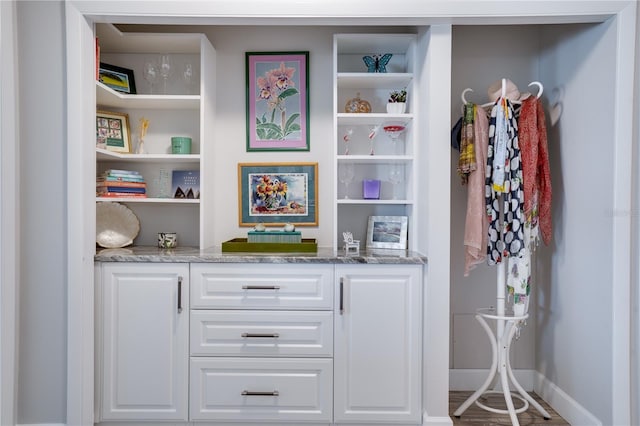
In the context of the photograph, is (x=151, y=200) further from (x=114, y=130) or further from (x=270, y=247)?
(x=270, y=247)

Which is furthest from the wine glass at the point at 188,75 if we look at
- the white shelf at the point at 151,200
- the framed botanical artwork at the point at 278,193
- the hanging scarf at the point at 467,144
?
the hanging scarf at the point at 467,144

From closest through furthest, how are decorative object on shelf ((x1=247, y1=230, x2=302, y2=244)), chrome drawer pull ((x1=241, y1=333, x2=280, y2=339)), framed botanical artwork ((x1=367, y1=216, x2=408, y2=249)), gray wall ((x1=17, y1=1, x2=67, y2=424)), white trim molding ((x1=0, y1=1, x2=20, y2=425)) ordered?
white trim molding ((x1=0, y1=1, x2=20, y2=425)), gray wall ((x1=17, y1=1, x2=67, y2=424)), chrome drawer pull ((x1=241, y1=333, x2=280, y2=339)), decorative object on shelf ((x1=247, y1=230, x2=302, y2=244)), framed botanical artwork ((x1=367, y1=216, x2=408, y2=249))

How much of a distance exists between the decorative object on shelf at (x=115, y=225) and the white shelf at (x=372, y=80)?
1517 mm

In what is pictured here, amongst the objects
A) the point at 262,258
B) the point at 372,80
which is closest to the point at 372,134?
the point at 372,80

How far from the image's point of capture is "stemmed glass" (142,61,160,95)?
8.43 ft

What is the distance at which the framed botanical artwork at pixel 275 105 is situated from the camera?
2730mm

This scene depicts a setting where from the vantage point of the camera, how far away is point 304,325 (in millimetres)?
2188

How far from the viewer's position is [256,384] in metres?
2.18

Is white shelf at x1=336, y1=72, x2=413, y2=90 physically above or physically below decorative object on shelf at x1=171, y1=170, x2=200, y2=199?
above

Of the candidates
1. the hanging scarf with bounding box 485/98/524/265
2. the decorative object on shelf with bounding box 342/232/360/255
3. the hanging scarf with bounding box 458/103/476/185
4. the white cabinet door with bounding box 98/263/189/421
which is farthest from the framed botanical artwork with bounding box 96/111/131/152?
the hanging scarf with bounding box 485/98/524/265

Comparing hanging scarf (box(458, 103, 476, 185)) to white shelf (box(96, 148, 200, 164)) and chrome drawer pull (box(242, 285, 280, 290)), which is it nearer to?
chrome drawer pull (box(242, 285, 280, 290))

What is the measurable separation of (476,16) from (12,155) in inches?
89.0

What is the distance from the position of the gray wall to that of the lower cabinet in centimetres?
20

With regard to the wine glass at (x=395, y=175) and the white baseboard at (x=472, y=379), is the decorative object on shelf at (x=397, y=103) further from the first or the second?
the white baseboard at (x=472, y=379)
